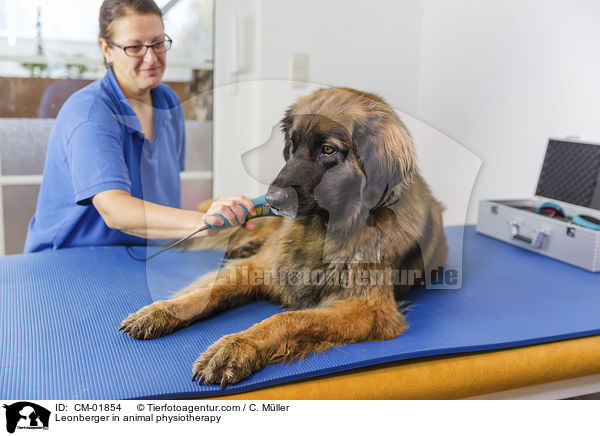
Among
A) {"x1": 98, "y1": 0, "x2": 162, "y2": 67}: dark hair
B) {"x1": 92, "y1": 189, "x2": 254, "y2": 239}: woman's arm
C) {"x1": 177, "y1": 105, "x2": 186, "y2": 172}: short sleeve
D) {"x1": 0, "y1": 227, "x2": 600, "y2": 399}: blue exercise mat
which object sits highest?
{"x1": 98, "y1": 0, "x2": 162, "y2": 67}: dark hair

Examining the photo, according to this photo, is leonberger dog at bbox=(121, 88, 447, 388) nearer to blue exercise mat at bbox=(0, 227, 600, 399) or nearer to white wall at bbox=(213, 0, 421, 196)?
blue exercise mat at bbox=(0, 227, 600, 399)

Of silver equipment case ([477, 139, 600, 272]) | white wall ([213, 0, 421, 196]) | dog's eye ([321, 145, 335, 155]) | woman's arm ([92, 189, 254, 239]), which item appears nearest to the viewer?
dog's eye ([321, 145, 335, 155])

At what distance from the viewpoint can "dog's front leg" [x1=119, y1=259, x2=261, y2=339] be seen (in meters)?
1.10

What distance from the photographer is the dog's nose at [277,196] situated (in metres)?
1.06

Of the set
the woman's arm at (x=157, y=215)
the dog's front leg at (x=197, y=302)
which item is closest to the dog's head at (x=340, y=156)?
the woman's arm at (x=157, y=215)

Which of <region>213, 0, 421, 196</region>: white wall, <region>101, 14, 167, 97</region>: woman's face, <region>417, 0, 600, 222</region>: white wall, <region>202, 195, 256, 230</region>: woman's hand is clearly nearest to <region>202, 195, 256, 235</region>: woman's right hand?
<region>202, 195, 256, 230</region>: woman's hand

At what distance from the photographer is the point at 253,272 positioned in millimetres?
1342

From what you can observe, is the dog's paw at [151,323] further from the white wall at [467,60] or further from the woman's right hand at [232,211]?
the white wall at [467,60]

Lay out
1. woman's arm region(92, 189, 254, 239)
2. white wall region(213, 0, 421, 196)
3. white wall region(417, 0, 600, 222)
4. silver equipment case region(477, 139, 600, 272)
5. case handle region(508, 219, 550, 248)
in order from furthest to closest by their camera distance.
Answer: white wall region(213, 0, 421, 196) → white wall region(417, 0, 600, 222) → case handle region(508, 219, 550, 248) → silver equipment case region(477, 139, 600, 272) → woman's arm region(92, 189, 254, 239)

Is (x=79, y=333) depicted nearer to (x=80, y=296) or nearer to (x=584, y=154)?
(x=80, y=296)

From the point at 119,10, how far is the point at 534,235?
5.27ft

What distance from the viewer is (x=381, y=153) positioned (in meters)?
1.09
